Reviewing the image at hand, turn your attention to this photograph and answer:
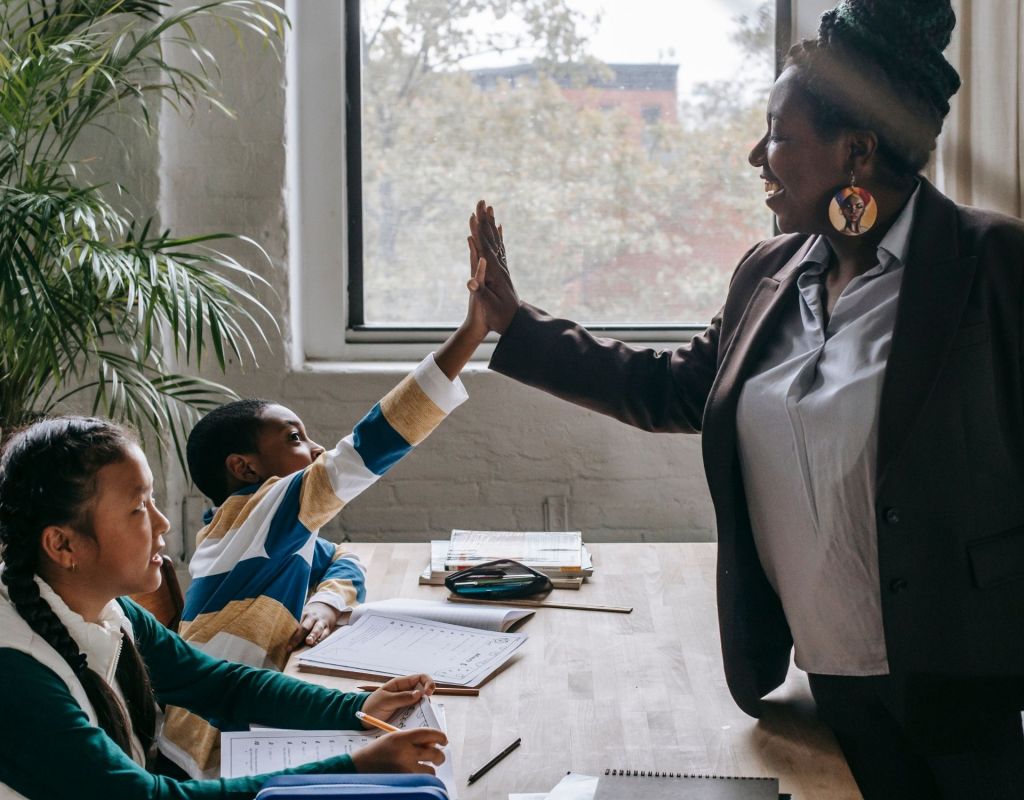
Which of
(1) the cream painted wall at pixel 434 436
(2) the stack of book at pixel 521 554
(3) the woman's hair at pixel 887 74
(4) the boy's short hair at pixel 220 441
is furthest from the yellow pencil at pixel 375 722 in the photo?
(1) the cream painted wall at pixel 434 436

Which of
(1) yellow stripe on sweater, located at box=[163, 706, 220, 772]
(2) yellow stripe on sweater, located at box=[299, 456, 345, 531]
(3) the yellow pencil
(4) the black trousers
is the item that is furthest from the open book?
(4) the black trousers

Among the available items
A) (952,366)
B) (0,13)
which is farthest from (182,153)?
(952,366)

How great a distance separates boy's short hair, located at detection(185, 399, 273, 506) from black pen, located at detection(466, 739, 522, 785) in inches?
37.1

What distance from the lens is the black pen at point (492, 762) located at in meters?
1.37

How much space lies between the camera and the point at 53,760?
4.15 ft

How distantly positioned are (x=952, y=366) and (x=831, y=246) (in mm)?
309

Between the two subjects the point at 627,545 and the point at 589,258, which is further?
the point at 589,258

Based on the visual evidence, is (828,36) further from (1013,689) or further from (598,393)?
(1013,689)

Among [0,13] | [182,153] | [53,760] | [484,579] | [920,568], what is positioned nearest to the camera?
[53,760]

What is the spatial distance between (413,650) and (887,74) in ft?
3.43

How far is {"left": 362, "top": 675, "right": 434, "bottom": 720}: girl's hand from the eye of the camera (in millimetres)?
1505

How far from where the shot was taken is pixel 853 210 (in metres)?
1.53

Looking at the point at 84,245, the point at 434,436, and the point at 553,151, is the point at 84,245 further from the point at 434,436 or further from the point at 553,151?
the point at 553,151

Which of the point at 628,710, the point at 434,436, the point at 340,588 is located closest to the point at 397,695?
the point at 628,710
